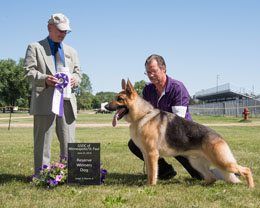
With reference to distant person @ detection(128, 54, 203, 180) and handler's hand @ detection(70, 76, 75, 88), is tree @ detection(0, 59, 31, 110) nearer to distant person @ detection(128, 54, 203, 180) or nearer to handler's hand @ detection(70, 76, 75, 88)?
handler's hand @ detection(70, 76, 75, 88)

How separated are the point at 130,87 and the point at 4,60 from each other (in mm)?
83810

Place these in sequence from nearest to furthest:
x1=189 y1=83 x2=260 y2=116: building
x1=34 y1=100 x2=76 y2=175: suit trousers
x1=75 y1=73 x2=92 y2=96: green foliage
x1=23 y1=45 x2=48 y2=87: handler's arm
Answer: x1=23 y1=45 x2=48 y2=87: handler's arm < x1=34 y1=100 x2=76 y2=175: suit trousers < x1=189 y1=83 x2=260 y2=116: building < x1=75 y1=73 x2=92 y2=96: green foliage

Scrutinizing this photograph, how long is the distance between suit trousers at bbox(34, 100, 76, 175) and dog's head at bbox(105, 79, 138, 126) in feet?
3.05

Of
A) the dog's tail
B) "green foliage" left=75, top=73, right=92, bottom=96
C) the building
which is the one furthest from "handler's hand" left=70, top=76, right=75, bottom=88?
"green foliage" left=75, top=73, right=92, bottom=96

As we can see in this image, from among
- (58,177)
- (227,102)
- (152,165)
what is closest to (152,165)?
(152,165)

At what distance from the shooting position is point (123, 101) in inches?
182

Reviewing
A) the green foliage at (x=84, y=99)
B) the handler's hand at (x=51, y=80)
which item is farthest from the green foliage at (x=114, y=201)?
the green foliage at (x=84, y=99)

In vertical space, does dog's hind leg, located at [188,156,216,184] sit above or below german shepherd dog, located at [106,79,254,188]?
below

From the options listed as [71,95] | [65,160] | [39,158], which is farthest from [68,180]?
[71,95]

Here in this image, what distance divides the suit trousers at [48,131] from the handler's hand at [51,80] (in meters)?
0.53

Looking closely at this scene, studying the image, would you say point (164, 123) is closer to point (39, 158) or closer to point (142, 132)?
point (142, 132)

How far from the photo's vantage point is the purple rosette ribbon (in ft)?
14.7

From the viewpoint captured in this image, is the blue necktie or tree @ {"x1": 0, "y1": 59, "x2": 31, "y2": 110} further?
tree @ {"x1": 0, "y1": 59, "x2": 31, "y2": 110}

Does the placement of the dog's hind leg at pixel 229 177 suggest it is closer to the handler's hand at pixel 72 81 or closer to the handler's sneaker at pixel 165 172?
the handler's sneaker at pixel 165 172
